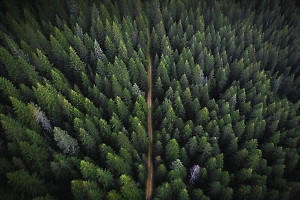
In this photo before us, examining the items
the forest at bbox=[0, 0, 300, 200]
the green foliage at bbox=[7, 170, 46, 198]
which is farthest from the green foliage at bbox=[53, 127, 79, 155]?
the green foliage at bbox=[7, 170, 46, 198]

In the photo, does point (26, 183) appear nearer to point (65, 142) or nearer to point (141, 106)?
point (65, 142)

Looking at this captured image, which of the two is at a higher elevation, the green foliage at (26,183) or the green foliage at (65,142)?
the green foliage at (65,142)

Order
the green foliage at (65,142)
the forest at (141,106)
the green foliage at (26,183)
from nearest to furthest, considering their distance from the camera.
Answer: the green foliage at (26,183) → the forest at (141,106) → the green foliage at (65,142)

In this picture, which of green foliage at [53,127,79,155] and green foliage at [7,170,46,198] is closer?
green foliage at [7,170,46,198]

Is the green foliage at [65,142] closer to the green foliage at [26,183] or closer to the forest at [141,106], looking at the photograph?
the forest at [141,106]

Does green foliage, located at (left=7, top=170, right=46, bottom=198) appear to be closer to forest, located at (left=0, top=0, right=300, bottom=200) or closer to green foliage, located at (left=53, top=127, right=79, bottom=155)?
forest, located at (left=0, top=0, right=300, bottom=200)

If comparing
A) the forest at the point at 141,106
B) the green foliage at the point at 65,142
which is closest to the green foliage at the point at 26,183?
the forest at the point at 141,106

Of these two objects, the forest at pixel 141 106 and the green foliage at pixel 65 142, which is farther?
the green foliage at pixel 65 142

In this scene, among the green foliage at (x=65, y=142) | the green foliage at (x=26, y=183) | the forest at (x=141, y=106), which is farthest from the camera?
the green foliage at (x=65, y=142)
